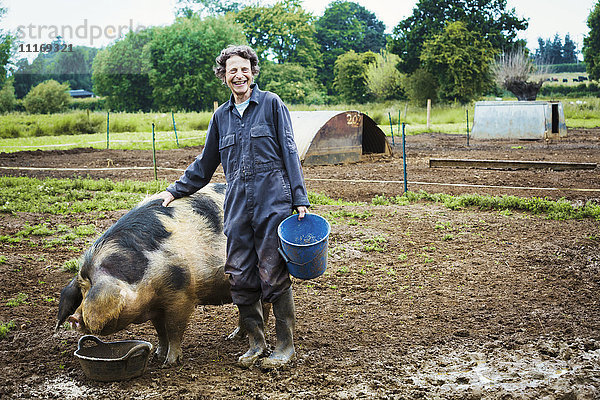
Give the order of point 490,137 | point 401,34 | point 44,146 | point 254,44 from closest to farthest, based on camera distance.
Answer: point 44,146 → point 490,137 → point 401,34 → point 254,44

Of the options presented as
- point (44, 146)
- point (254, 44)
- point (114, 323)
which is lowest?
point (114, 323)

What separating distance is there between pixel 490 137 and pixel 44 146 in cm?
1599

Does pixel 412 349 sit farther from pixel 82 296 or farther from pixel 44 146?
pixel 44 146

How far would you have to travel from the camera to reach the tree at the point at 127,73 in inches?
1937

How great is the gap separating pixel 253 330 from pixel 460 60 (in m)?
40.7

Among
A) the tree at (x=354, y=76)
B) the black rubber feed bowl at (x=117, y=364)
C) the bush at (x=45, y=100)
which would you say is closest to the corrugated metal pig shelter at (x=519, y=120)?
the black rubber feed bowl at (x=117, y=364)

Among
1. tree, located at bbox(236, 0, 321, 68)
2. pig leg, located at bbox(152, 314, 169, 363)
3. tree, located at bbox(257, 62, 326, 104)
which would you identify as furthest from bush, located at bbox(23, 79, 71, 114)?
pig leg, located at bbox(152, 314, 169, 363)

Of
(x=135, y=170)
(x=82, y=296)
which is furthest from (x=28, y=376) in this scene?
(x=135, y=170)

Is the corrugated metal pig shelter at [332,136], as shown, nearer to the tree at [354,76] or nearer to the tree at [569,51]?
the tree at [354,76]

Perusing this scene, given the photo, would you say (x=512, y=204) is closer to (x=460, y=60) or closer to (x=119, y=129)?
(x=119, y=129)

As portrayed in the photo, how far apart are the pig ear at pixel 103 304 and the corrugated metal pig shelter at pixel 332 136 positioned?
35.1 feet

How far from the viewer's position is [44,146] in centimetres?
1942

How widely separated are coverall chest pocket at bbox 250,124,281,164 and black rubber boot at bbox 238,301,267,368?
0.87m

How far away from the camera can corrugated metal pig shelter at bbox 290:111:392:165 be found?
14.0 meters
